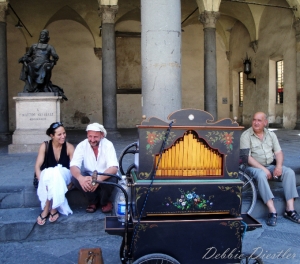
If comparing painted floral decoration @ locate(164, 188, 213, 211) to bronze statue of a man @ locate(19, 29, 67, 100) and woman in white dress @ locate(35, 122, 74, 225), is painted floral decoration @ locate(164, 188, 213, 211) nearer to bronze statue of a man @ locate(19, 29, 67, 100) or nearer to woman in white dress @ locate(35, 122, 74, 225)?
woman in white dress @ locate(35, 122, 74, 225)

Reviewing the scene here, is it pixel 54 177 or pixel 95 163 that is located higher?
pixel 95 163

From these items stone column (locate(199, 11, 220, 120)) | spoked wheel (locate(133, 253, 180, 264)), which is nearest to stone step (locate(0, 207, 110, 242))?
spoked wheel (locate(133, 253, 180, 264))

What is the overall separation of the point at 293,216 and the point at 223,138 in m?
2.18

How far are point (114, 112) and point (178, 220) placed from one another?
9.21 m

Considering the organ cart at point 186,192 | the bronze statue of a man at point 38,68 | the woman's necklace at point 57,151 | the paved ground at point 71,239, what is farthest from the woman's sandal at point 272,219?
the bronze statue of a man at point 38,68

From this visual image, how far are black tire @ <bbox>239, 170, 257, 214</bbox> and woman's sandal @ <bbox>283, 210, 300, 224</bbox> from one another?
439 millimetres

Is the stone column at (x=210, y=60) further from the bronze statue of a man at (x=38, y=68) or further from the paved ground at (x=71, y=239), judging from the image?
the paved ground at (x=71, y=239)

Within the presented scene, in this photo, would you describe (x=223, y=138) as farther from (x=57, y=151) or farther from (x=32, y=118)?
(x=32, y=118)

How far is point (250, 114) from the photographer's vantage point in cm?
1642

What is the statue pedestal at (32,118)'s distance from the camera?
23.6 ft

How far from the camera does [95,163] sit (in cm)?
353

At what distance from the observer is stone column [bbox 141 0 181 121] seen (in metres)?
4.18

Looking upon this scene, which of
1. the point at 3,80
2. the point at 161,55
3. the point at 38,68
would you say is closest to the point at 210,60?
the point at 38,68

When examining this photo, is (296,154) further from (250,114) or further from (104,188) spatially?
(250,114)
